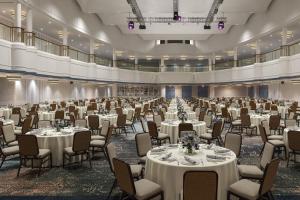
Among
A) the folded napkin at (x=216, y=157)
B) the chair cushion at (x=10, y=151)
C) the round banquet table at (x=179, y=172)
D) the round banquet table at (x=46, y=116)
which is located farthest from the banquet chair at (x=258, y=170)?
the round banquet table at (x=46, y=116)

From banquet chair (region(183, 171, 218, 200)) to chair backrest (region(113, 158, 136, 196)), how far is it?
827 mm

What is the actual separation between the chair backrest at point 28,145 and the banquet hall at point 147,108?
23 mm

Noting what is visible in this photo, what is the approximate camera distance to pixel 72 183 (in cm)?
654

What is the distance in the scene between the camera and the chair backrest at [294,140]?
23.9 feet

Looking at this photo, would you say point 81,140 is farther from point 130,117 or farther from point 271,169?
point 130,117

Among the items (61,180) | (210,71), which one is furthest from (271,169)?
(210,71)

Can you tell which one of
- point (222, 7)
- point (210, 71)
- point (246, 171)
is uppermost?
point (222, 7)

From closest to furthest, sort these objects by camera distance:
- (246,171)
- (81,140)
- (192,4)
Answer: (246,171) → (81,140) → (192,4)

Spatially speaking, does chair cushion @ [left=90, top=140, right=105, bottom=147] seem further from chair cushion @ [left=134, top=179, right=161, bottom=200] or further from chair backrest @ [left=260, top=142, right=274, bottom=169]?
chair backrest @ [left=260, top=142, right=274, bottom=169]

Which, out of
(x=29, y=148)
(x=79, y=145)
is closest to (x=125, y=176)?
(x=79, y=145)

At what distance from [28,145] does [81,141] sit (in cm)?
119

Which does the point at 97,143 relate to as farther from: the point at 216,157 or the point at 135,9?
the point at 135,9

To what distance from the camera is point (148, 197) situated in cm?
443

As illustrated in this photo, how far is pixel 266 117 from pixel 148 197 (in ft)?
31.9
